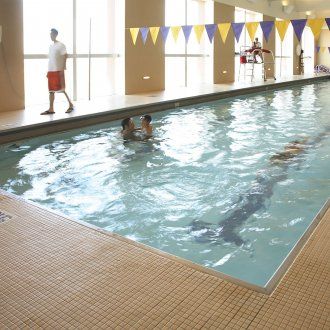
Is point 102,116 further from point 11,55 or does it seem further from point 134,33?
point 134,33

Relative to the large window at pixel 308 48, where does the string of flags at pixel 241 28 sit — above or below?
below

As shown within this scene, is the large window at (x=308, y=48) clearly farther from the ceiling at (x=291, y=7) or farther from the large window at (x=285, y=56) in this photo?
the large window at (x=285, y=56)

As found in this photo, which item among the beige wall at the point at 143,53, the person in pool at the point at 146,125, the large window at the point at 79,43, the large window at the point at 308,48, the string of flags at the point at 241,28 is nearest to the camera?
the person in pool at the point at 146,125

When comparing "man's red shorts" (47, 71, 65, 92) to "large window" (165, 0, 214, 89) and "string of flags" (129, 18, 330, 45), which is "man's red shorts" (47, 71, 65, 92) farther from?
→ "large window" (165, 0, 214, 89)

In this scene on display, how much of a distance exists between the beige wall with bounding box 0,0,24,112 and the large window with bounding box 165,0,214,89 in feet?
18.6

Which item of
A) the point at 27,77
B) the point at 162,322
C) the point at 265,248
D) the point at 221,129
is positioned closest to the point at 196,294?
the point at 162,322

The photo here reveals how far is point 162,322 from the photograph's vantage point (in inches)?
72.2

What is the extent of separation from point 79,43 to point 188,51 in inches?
212

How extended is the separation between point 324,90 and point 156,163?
10.8 metres

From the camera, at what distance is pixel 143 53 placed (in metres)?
11.7

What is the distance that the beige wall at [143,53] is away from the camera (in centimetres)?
1109

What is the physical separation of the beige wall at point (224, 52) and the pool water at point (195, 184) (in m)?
7.89

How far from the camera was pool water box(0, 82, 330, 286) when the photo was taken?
3225 millimetres

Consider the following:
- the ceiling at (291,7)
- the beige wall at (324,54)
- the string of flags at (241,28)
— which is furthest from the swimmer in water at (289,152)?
the beige wall at (324,54)
